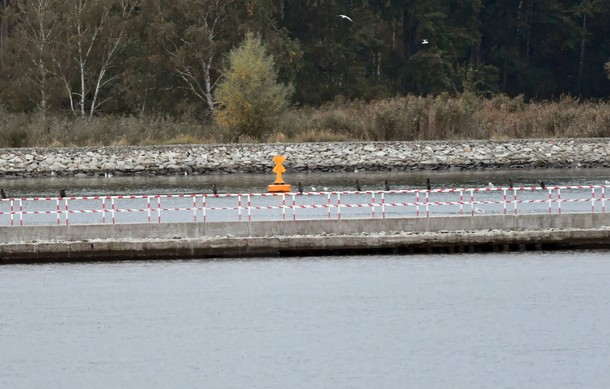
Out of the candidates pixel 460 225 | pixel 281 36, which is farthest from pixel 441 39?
pixel 460 225

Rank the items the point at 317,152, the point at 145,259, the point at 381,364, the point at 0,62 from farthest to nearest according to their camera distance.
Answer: the point at 0,62, the point at 317,152, the point at 145,259, the point at 381,364

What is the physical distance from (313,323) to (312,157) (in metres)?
48.1

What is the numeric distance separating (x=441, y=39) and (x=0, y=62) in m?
31.6

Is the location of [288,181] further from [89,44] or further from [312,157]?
[89,44]

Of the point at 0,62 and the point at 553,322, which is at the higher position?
the point at 0,62

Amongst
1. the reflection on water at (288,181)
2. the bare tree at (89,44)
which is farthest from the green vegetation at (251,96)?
the bare tree at (89,44)

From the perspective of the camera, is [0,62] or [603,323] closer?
[603,323]

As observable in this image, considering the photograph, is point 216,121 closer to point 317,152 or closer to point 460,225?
point 317,152

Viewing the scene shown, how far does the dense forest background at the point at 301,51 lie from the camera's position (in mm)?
97562

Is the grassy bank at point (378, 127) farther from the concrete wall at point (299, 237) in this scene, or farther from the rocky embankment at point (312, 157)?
the concrete wall at point (299, 237)

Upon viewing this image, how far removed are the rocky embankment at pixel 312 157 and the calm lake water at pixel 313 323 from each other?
134 ft

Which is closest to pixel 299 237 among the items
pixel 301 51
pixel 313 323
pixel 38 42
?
pixel 313 323

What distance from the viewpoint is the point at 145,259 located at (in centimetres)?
4259

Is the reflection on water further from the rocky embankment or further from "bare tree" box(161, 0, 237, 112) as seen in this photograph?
"bare tree" box(161, 0, 237, 112)
